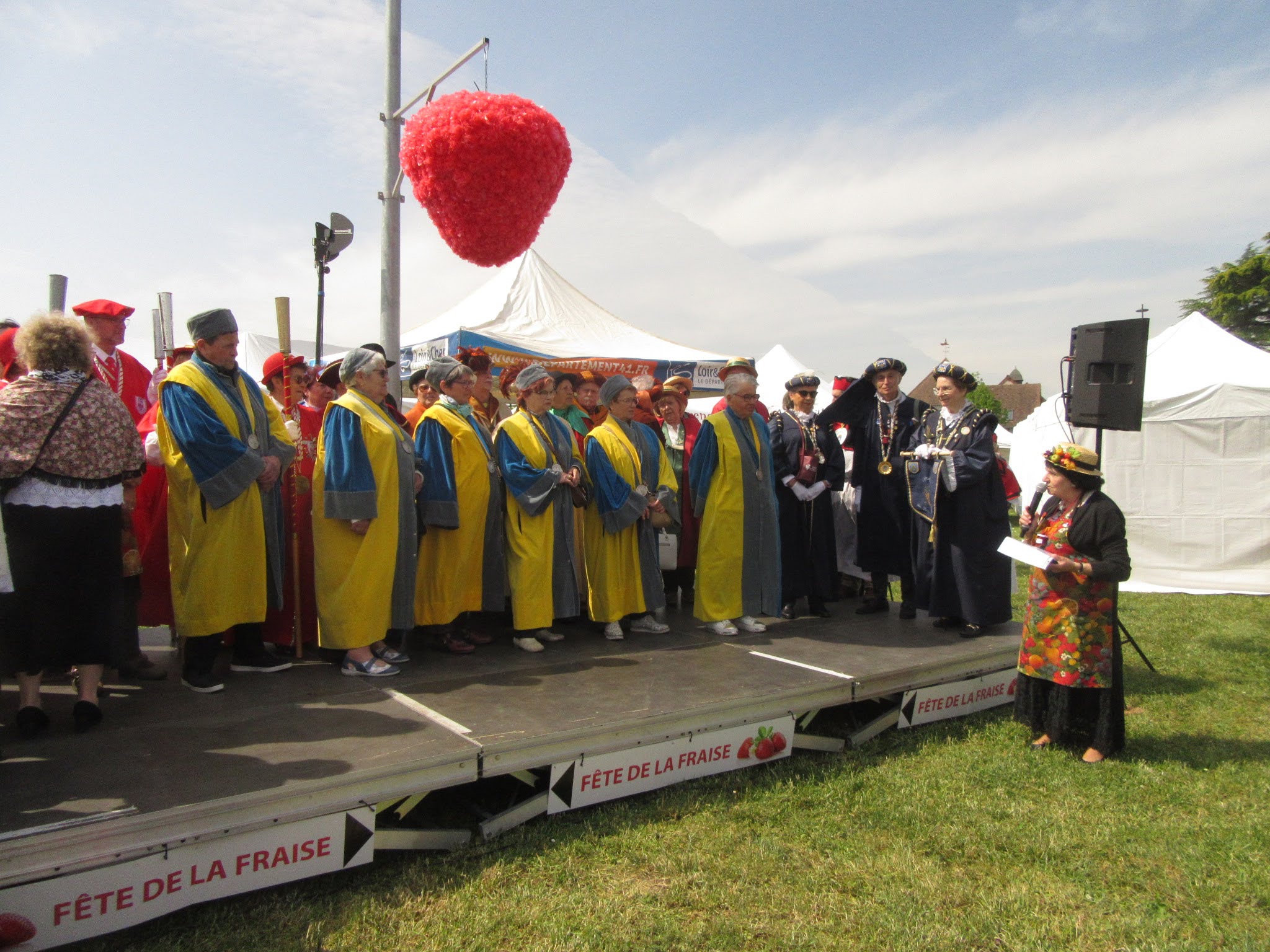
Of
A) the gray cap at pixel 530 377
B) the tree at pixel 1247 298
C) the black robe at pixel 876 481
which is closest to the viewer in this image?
the gray cap at pixel 530 377

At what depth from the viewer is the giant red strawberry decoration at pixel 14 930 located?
7.61 feet

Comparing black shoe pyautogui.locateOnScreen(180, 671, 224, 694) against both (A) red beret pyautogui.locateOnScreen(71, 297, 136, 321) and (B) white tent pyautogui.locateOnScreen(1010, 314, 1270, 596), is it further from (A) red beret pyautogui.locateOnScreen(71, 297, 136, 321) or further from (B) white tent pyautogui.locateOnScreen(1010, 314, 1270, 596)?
(B) white tent pyautogui.locateOnScreen(1010, 314, 1270, 596)

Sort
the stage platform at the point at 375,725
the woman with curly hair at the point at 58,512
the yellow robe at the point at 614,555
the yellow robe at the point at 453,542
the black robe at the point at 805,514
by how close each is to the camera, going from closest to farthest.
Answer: the stage platform at the point at 375,725
the woman with curly hair at the point at 58,512
the yellow robe at the point at 453,542
the yellow robe at the point at 614,555
the black robe at the point at 805,514

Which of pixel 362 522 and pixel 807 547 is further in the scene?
pixel 807 547

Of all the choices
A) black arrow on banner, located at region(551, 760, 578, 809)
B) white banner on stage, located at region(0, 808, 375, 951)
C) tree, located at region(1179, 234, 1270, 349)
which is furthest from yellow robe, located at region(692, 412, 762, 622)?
tree, located at region(1179, 234, 1270, 349)

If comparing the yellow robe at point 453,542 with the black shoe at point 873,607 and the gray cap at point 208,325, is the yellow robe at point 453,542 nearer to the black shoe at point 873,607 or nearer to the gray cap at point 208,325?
the gray cap at point 208,325

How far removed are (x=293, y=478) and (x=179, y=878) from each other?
273 centimetres

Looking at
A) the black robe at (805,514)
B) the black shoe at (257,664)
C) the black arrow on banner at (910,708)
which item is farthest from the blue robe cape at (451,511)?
the black arrow on banner at (910,708)

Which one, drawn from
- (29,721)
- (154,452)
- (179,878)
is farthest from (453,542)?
(179,878)

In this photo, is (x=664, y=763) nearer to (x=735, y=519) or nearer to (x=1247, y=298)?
(x=735, y=519)

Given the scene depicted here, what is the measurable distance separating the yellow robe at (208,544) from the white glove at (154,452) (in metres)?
0.04

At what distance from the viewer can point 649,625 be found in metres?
5.84

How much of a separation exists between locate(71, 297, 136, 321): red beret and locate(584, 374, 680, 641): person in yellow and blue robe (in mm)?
2659

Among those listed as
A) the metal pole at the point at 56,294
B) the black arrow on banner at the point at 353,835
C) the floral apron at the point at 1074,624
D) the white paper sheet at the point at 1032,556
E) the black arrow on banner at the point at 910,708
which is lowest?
the black arrow on banner at the point at 910,708
